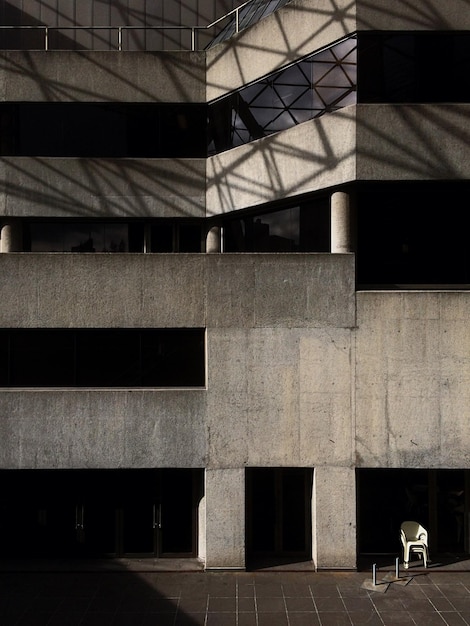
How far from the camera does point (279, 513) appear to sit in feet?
48.4

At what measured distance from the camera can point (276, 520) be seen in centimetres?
1477

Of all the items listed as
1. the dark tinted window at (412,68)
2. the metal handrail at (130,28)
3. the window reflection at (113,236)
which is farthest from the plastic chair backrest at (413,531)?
the metal handrail at (130,28)

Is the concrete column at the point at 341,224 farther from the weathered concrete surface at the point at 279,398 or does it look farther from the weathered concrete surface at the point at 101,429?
the weathered concrete surface at the point at 101,429

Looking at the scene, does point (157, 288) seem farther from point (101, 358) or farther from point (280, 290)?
point (280, 290)

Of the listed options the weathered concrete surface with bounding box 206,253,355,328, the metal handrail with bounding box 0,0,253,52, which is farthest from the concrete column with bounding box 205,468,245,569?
the metal handrail with bounding box 0,0,253,52

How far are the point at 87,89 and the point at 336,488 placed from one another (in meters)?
14.7

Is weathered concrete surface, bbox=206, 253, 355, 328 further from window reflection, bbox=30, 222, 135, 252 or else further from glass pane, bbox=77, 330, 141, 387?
window reflection, bbox=30, 222, 135, 252

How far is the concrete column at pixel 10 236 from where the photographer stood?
56.9 ft

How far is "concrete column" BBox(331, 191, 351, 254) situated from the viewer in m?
14.4

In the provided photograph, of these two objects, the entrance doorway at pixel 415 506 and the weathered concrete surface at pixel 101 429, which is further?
the entrance doorway at pixel 415 506

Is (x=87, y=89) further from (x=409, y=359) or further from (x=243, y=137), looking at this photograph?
(x=409, y=359)

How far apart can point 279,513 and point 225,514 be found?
66.5 inches

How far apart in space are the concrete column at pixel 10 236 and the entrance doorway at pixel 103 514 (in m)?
7.46

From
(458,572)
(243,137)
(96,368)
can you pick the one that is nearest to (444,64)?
(243,137)
